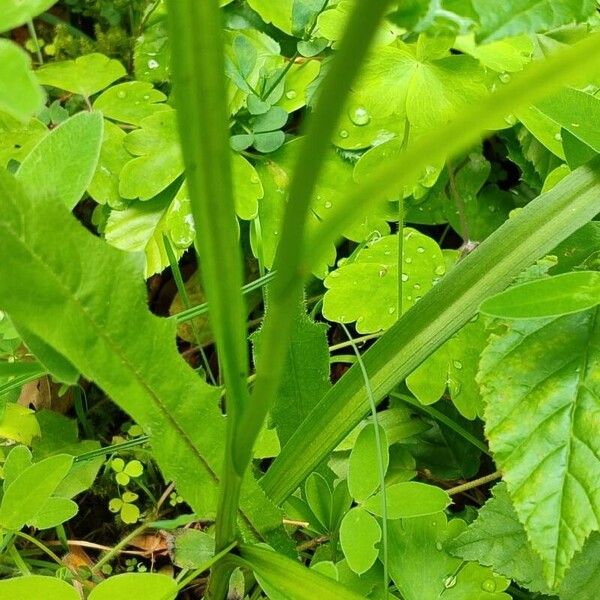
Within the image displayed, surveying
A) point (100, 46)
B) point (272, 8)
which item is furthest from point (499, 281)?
point (100, 46)

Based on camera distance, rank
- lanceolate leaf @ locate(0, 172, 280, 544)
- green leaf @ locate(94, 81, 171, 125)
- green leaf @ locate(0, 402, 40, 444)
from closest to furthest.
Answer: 1. lanceolate leaf @ locate(0, 172, 280, 544)
2. green leaf @ locate(0, 402, 40, 444)
3. green leaf @ locate(94, 81, 171, 125)

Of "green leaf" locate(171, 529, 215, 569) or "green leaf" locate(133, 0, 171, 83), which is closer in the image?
"green leaf" locate(171, 529, 215, 569)

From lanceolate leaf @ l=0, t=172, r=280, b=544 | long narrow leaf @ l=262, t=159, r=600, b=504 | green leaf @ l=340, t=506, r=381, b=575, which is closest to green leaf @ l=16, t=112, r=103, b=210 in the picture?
lanceolate leaf @ l=0, t=172, r=280, b=544

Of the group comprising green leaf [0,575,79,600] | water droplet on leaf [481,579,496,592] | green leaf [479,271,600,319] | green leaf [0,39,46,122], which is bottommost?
water droplet on leaf [481,579,496,592]

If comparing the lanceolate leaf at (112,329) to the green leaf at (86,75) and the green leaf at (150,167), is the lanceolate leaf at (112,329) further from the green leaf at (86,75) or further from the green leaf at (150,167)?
the green leaf at (86,75)

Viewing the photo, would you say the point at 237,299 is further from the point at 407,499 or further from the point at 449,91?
the point at 449,91

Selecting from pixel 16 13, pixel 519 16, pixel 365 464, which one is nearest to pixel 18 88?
pixel 16 13

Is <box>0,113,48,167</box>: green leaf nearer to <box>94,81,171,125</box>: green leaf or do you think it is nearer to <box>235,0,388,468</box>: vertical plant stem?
<box>94,81,171,125</box>: green leaf
